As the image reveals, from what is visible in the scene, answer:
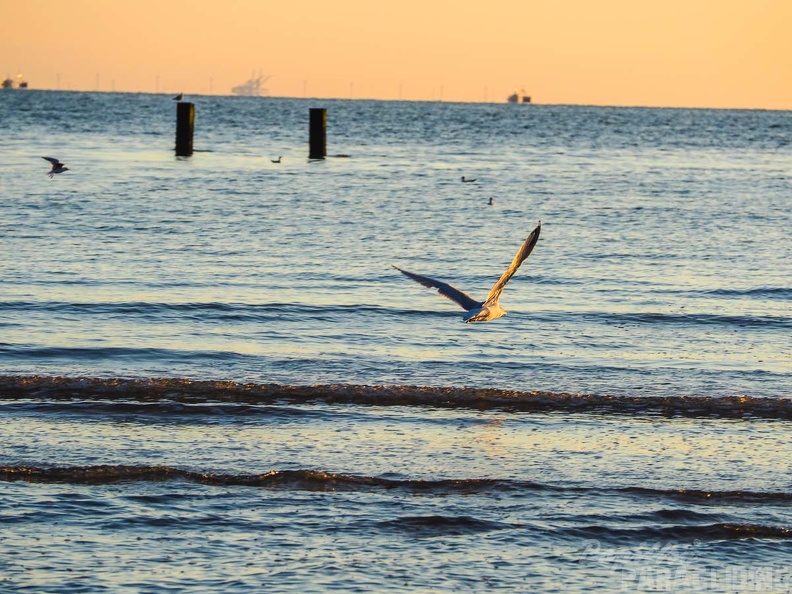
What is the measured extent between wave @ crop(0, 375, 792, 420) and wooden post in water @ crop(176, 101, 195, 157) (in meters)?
31.3

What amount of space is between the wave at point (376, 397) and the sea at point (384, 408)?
1.4 inches

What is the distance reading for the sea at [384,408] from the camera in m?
7.09

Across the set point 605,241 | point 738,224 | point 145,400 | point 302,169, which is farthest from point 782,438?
point 302,169

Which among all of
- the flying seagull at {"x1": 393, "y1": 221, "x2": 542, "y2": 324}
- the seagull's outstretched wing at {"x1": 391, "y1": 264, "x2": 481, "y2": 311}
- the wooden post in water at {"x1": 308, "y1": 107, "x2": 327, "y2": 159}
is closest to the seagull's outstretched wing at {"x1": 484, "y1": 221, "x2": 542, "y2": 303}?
the flying seagull at {"x1": 393, "y1": 221, "x2": 542, "y2": 324}

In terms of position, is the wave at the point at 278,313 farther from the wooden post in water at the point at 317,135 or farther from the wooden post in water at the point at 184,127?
the wooden post in water at the point at 317,135

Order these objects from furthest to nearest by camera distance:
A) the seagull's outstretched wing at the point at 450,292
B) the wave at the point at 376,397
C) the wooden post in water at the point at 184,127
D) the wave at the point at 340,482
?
the wooden post in water at the point at 184,127, the wave at the point at 376,397, the seagull's outstretched wing at the point at 450,292, the wave at the point at 340,482

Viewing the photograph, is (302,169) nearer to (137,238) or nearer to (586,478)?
(137,238)

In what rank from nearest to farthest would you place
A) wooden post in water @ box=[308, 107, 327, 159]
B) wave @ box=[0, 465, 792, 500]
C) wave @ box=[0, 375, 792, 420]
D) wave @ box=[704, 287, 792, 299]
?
wave @ box=[0, 465, 792, 500] < wave @ box=[0, 375, 792, 420] < wave @ box=[704, 287, 792, 299] < wooden post in water @ box=[308, 107, 327, 159]

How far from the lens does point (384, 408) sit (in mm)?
10711

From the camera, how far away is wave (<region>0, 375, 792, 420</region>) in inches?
425

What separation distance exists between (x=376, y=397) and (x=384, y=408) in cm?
40

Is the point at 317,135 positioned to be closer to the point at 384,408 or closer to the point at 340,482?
the point at 384,408

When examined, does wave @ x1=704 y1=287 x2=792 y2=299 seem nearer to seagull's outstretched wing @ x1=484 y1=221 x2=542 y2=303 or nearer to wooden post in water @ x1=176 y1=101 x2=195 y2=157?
seagull's outstretched wing @ x1=484 y1=221 x2=542 y2=303

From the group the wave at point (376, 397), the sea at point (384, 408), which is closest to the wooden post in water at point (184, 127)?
the sea at point (384, 408)
